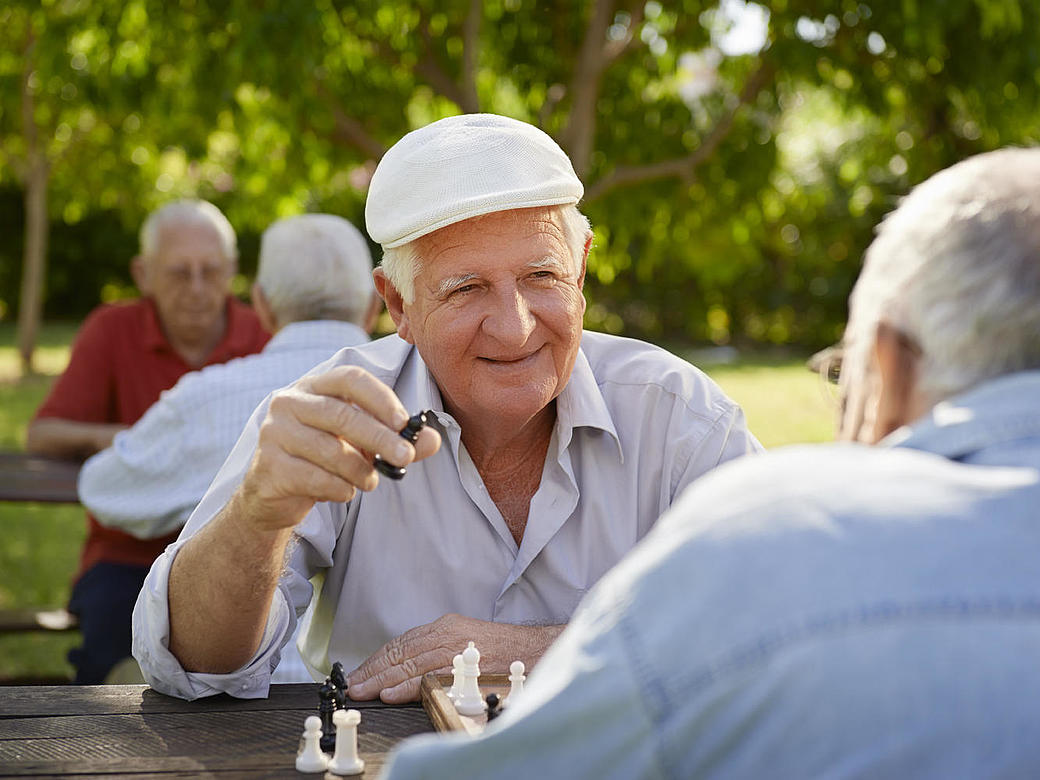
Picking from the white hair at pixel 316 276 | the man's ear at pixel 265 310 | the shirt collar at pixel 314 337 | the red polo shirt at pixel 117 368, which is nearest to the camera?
the shirt collar at pixel 314 337

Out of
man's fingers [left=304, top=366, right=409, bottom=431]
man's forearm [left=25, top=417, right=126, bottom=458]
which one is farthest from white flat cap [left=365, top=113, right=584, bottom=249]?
man's forearm [left=25, top=417, right=126, bottom=458]

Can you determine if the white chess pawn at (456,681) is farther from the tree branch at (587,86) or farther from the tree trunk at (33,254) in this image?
the tree trunk at (33,254)

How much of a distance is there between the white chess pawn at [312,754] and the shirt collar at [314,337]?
7.74ft

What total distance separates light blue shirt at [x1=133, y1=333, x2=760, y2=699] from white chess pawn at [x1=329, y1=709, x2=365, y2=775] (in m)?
0.64

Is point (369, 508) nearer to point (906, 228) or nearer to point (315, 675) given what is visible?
point (315, 675)

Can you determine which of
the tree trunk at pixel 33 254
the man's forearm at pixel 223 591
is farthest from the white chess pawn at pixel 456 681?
the tree trunk at pixel 33 254

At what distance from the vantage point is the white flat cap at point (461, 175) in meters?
2.30

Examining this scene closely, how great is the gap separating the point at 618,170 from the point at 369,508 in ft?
14.8

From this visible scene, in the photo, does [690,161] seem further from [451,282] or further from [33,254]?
[33,254]

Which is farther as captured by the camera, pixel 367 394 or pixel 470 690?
pixel 470 690

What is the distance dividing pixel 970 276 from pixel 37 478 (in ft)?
14.0

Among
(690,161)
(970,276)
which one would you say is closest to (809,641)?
(970,276)

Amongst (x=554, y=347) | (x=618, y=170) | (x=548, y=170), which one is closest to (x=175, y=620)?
(x=554, y=347)

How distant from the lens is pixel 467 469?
8.30 feet
